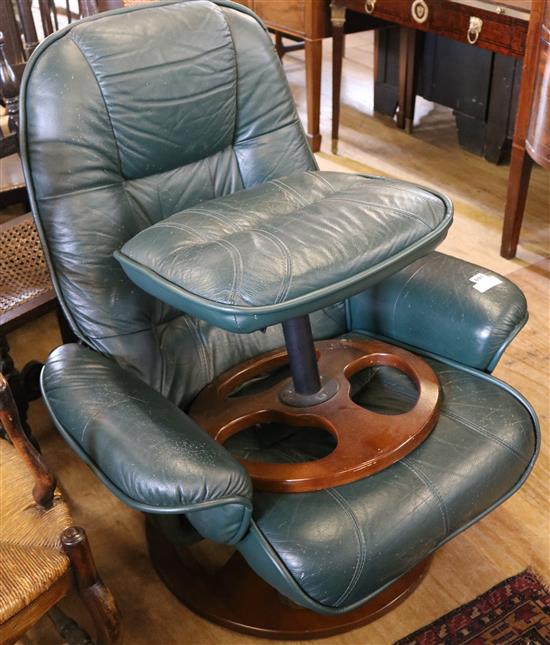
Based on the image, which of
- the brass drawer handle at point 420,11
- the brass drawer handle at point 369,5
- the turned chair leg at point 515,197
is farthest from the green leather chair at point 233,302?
the brass drawer handle at point 369,5

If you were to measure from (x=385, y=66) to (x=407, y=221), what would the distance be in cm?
253

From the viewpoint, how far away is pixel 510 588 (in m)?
1.49

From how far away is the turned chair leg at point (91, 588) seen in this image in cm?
110

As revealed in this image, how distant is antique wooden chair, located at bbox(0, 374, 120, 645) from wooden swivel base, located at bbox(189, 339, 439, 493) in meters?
0.29

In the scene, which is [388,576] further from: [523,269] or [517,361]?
[523,269]

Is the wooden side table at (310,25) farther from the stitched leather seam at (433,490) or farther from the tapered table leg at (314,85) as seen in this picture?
the stitched leather seam at (433,490)

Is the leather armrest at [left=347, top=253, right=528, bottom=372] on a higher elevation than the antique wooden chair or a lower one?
higher

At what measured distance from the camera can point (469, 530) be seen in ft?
5.35

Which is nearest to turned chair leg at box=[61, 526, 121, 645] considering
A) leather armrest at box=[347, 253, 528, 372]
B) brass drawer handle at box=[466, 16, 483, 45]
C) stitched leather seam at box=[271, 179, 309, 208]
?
stitched leather seam at box=[271, 179, 309, 208]

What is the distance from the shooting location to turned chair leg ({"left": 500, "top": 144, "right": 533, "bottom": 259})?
2.36 m

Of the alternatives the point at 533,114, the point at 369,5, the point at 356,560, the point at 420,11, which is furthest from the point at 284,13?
the point at 356,560

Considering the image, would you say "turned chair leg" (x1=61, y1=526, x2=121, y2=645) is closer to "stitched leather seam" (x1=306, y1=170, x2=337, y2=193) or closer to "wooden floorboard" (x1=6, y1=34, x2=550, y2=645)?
"wooden floorboard" (x1=6, y1=34, x2=550, y2=645)

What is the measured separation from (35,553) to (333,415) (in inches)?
20.7

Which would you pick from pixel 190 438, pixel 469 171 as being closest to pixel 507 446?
pixel 190 438
